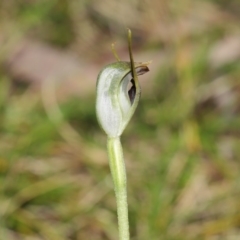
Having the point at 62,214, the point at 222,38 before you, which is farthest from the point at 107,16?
the point at 62,214

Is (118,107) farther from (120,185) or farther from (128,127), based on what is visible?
(128,127)

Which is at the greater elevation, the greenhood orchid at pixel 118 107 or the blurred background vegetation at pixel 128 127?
the blurred background vegetation at pixel 128 127

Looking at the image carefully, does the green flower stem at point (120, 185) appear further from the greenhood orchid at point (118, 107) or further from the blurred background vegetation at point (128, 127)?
the blurred background vegetation at point (128, 127)

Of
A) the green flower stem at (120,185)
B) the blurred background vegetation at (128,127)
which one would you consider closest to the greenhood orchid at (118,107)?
the green flower stem at (120,185)

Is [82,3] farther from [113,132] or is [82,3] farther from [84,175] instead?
[113,132]

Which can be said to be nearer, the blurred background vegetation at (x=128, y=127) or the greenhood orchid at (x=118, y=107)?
the greenhood orchid at (x=118, y=107)

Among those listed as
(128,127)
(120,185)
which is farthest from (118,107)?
(128,127)

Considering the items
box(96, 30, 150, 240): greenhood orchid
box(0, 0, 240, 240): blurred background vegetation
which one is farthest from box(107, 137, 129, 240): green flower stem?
box(0, 0, 240, 240): blurred background vegetation

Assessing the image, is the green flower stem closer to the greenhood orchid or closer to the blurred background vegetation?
the greenhood orchid
